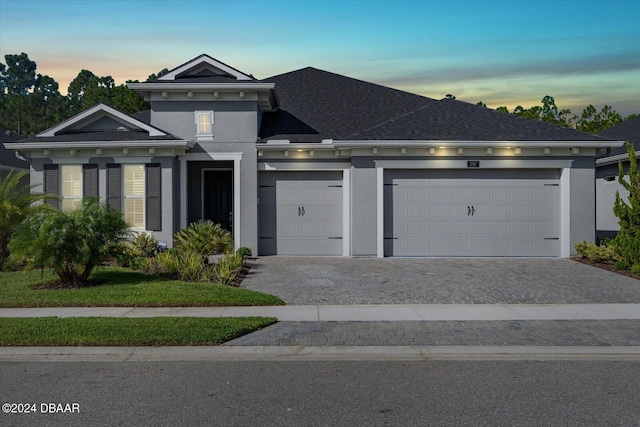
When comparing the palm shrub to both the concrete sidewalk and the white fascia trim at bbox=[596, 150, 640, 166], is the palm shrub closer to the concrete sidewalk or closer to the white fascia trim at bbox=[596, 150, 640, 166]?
the concrete sidewalk

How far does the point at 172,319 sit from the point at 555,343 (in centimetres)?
586

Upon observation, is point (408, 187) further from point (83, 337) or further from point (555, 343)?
point (83, 337)

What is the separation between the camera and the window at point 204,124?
18.1m

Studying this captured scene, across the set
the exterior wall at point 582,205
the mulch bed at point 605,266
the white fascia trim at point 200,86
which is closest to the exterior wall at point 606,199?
the exterior wall at point 582,205

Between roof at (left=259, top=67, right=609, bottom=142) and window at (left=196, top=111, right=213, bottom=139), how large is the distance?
5.45 ft

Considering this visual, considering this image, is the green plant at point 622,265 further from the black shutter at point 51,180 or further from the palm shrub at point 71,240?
the black shutter at point 51,180

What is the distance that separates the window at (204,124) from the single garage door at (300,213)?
211cm

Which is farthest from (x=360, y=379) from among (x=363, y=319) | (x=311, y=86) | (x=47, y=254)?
(x=311, y=86)

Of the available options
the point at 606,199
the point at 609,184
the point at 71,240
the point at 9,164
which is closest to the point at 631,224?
the point at 609,184

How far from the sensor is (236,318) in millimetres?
9477

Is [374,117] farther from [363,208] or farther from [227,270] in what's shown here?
[227,270]

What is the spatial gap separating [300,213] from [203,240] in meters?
3.43

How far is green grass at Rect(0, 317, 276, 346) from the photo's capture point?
8.15 m

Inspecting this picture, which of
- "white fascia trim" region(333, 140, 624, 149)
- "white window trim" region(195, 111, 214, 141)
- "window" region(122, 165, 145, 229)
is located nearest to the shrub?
"white fascia trim" region(333, 140, 624, 149)
